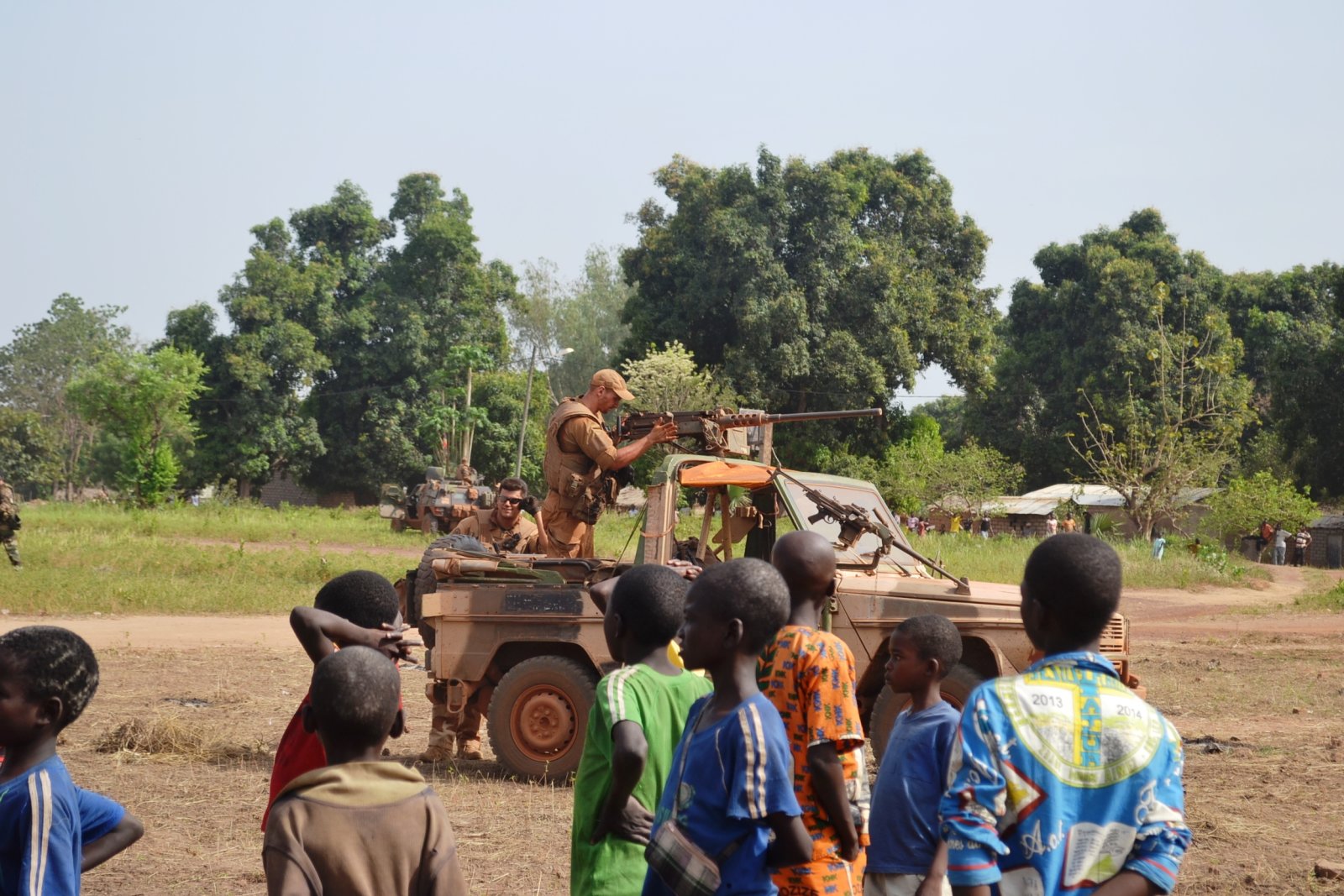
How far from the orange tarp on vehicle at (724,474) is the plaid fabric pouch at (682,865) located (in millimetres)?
5550

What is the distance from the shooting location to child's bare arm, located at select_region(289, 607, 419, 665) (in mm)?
3914

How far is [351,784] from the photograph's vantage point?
106 inches

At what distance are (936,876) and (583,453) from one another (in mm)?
5777

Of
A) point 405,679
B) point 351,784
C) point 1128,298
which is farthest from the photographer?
point 1128,298

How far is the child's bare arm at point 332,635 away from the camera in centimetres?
391

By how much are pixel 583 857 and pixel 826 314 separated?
3802cm

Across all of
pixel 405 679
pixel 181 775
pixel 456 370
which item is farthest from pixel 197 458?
pixel 181 775

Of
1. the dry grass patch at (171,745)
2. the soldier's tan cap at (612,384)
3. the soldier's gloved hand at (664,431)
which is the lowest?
the dry grass patch at (171,745)

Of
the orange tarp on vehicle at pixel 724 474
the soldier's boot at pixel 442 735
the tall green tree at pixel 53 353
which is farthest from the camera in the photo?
the tall green tree at pixel 53 353

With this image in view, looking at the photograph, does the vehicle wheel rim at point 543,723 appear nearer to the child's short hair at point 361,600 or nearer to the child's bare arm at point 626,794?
the child's short hair at point 361,600

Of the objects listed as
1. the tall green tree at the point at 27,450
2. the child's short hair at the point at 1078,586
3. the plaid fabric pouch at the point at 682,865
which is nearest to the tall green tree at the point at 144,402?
the tall green tree at the point at 27,450

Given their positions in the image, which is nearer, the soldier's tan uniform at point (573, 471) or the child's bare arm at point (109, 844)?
the child's bare arm at point (109, 844)

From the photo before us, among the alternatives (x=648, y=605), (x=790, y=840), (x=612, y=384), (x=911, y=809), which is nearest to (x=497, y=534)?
(x=612, y=384)

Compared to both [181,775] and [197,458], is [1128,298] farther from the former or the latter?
[181,775]
